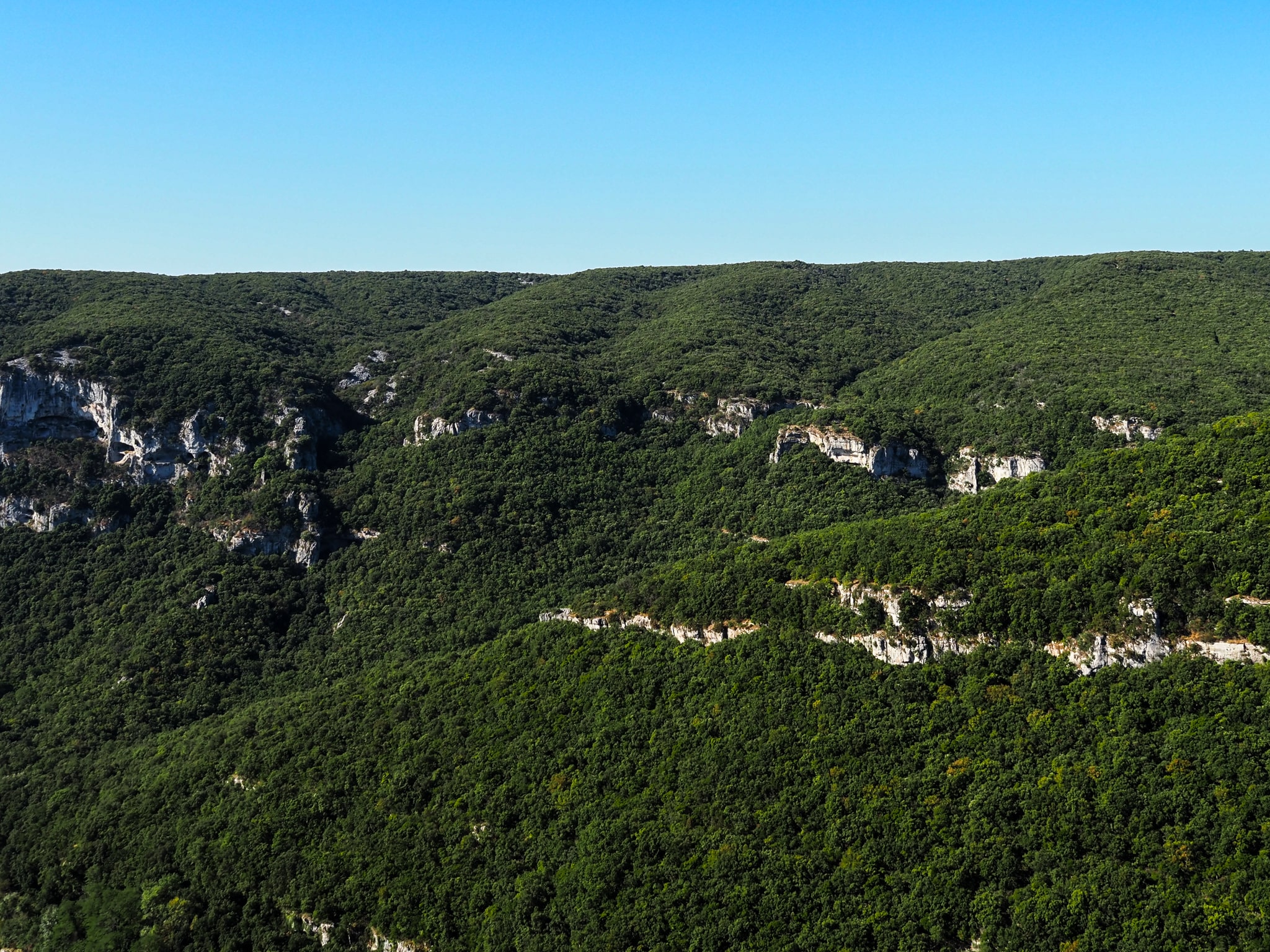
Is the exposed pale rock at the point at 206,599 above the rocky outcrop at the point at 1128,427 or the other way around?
the other way around

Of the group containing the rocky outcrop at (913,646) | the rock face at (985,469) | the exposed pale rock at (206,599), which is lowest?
the exposed pale rock at (206,599)

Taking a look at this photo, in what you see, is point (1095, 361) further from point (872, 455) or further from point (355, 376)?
point (355, 376)

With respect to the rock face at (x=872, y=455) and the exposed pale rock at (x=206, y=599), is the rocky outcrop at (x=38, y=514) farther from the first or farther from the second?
the rock face at (x=872, y=455)

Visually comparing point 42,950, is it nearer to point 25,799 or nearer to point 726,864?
point 25,799

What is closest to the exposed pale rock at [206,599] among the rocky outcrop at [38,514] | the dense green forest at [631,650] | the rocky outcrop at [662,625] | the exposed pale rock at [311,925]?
the dense green forest at [631,650]

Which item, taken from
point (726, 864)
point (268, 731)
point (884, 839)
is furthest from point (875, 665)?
point (268, 731)

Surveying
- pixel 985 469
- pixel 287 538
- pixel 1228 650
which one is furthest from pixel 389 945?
pixel 985 469

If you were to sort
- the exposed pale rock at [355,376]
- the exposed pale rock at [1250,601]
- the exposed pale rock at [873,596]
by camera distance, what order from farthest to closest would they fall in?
the exposed pale rock at [355,376], the exposed pale rock at [873,596], the exposed pale rock at [1250,601]
